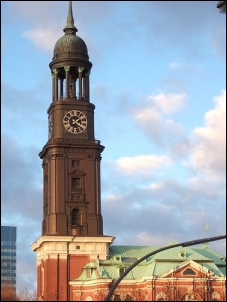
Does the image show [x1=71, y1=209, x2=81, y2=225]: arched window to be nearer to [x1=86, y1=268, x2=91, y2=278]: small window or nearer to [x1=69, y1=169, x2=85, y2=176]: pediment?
[x1=69, y1=169, x2=85, y2=176]: pediment

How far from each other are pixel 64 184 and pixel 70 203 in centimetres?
287

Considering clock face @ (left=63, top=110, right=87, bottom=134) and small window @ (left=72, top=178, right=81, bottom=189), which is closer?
small window @ (left=72, top=178, right=81, bottom=189)

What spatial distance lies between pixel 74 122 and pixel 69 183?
9.50 m

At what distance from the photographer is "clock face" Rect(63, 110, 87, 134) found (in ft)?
454

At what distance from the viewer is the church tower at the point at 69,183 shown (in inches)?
5212

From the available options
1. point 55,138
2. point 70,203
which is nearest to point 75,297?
point 70,203

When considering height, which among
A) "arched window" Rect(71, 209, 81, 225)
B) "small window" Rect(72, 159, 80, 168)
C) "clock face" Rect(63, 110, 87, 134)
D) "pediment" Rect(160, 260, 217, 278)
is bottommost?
"pediment" Rect(160, 260, 217, 278)

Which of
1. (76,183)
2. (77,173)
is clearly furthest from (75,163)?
(76,183)

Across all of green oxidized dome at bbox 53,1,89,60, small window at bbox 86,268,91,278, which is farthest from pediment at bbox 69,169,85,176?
green oxidized dome at bbox 53,1,89,60

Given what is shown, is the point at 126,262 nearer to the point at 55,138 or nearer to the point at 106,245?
the point at 106,245

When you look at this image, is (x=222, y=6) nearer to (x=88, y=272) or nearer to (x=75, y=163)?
(x=88, y=272)

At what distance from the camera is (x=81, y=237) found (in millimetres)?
132875

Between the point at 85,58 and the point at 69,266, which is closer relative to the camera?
the point at 69,266

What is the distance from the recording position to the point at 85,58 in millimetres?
141125
